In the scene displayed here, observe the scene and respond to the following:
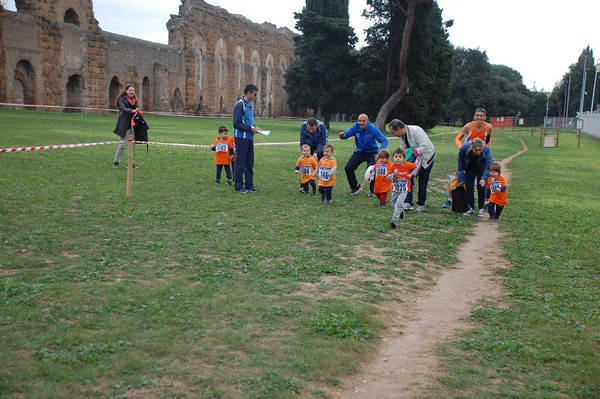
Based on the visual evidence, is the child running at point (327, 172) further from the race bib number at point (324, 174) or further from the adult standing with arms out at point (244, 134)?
the adult standing with arms out at point (244, 134)

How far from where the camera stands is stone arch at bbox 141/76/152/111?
48.8 m

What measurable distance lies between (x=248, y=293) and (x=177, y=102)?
5026 cm

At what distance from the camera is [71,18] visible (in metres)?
41.4

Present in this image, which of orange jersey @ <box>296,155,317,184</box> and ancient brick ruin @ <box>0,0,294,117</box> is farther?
ancient brick ruin @ <box>0,0,294,117</box>

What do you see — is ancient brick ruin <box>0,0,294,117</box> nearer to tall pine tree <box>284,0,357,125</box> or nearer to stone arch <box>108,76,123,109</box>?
stone arch <box>108,76,123,109</box>

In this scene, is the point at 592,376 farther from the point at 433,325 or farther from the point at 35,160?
the point at 35,160

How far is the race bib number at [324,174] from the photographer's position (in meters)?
11.5

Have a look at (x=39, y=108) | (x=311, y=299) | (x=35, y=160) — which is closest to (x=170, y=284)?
(x=311, y=299)

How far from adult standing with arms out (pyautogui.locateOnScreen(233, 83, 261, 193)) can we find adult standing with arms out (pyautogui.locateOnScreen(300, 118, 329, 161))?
51.3 inches

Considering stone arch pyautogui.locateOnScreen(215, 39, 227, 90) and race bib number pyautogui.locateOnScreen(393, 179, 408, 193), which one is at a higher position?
stone arch pyautogui.locateOnScreen(215, 39, 227, 90)

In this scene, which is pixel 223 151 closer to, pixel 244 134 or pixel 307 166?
pixel 244 134

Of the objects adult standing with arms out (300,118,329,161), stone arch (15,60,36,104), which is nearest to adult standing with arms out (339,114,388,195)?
adult standing with arms out (300,118,329,161)

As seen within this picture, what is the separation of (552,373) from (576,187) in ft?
44.0

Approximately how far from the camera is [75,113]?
39625 mm
